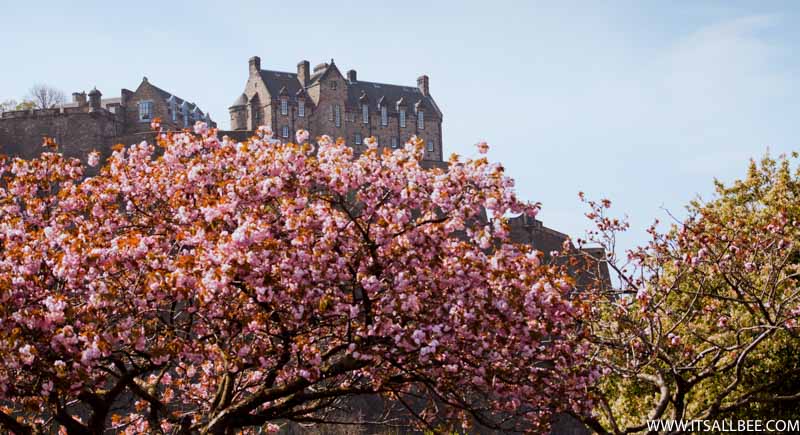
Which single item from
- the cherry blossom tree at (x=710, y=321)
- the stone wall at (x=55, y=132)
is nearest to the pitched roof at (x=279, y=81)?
the stone wall at (x=55, y=132)

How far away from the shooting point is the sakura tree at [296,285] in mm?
11664

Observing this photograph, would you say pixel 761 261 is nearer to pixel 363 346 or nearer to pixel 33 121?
pixel 363 346

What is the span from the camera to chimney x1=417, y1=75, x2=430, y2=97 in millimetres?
90438

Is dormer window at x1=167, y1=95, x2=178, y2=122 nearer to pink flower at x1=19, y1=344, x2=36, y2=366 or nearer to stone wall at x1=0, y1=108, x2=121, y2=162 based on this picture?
stone wall at x1=0, y1=108, x2=121, y2=162

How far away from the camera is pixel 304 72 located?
83.2 metres

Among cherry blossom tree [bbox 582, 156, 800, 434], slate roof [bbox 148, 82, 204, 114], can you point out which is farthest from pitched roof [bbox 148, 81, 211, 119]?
cherry blossom tree [bbox 582, 156, 800, 434]

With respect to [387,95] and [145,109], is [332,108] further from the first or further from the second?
[145,109]

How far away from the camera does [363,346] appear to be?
12.8 meters

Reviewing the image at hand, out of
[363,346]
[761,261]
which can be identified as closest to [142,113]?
[761,261]

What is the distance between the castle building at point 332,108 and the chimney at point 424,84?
1773 millimetres

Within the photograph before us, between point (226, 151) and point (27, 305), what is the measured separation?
3592 millimetres

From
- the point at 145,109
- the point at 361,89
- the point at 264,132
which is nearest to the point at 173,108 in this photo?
the point at 145,109

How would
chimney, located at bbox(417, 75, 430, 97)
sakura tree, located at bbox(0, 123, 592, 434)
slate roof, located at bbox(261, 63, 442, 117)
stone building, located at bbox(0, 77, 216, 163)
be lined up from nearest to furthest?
sakura tree, located at bbox(0, 123, 592, 434) → stone building, located at bbox(0, 77, 216, 163) → slate roof, located at bbox(261, 63, 442, 117) → chimney, located at bbox(417, 75, 430, 97)

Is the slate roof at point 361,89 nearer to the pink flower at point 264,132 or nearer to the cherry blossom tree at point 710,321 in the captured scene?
the cherry blossom tree at point 710,321
